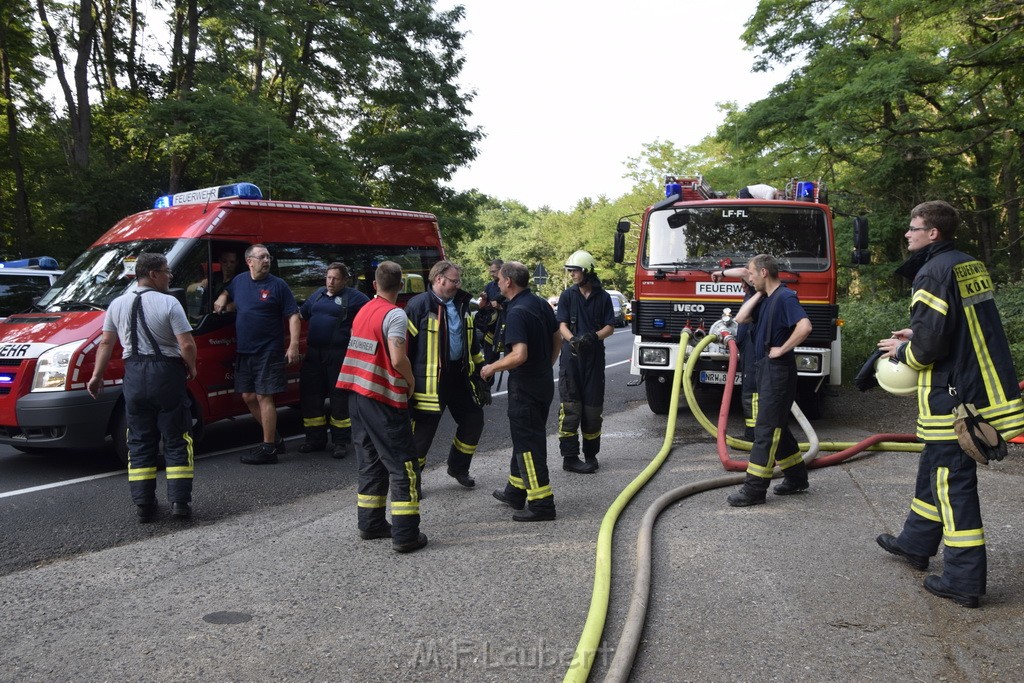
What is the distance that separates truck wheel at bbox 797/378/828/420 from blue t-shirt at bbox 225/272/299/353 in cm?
519

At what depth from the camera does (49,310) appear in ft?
23.7

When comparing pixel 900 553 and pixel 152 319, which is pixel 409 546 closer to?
pixel 152 319

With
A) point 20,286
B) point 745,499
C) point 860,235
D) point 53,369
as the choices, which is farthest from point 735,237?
point 20,286

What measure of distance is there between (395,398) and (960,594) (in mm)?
3035

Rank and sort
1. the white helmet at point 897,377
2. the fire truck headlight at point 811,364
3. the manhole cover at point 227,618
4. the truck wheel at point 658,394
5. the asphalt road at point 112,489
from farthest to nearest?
1. the truck wheel at point 658,394
2. the fire truck headlight at point 811,364
3. the asphalt road at point 112,489
4. the white helmet at point 897,377
5. the manhole cover at point 227,618

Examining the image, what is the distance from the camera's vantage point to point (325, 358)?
25.3 ft

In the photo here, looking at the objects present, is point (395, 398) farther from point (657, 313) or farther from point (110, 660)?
point (657, 313)

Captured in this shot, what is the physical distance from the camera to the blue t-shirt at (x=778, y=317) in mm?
5797

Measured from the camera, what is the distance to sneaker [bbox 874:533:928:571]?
4344mm

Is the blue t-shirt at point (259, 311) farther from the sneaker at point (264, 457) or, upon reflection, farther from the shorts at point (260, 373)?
the sneaker at point (264, 457)

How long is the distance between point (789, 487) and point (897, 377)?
6.42ft

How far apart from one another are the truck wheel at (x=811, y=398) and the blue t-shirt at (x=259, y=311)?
519 cm

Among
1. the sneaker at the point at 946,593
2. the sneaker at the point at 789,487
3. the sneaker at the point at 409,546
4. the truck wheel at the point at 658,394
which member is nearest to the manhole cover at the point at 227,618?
the sneaker at the point at 409,546

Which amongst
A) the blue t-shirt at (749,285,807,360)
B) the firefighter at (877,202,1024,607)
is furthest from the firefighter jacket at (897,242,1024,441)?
the blue t-shirt at (749,285,807,360)
